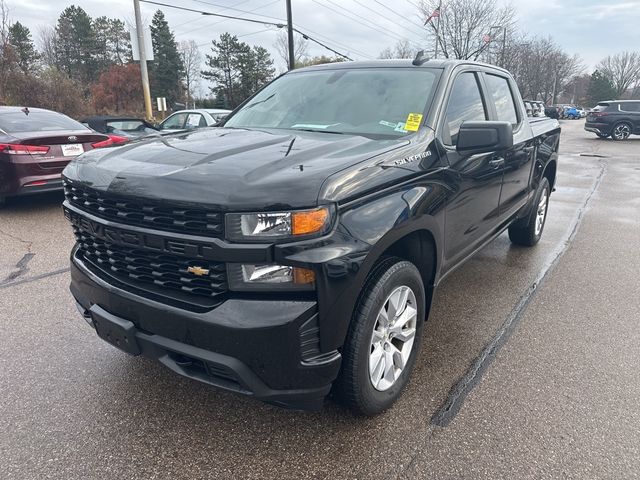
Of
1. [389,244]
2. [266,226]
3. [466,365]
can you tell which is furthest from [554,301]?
[266,226]

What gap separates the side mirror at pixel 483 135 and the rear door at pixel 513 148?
2.86 feet

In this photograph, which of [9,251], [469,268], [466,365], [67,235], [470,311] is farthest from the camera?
[67,235]

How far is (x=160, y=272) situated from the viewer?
6.98 feet

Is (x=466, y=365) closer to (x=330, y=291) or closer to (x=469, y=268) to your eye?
(x=330, y=291)

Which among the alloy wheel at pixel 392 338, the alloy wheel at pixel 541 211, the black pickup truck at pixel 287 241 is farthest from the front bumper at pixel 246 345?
the alloy wheel at pixel 541 211

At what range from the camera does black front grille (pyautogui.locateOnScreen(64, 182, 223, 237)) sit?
1.93 meters

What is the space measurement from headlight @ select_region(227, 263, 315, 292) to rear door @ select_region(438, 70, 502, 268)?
131 cm

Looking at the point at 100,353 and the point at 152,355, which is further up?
the point at 152,355

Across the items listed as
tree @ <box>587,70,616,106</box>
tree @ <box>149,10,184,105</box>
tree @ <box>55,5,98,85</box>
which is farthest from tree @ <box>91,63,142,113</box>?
tree @ <box>587,70,616,106</box>

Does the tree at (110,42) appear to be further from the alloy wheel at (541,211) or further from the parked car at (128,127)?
the alloy wheel at (541,211)

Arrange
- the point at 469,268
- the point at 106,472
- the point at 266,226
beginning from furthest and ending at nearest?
the point at 469,268, the point at 106,472, the point at 266,226

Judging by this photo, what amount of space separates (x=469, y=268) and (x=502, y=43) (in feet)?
140

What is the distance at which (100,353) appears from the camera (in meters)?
3.10

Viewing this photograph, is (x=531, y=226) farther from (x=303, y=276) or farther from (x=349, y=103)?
(x=303, y=276)
